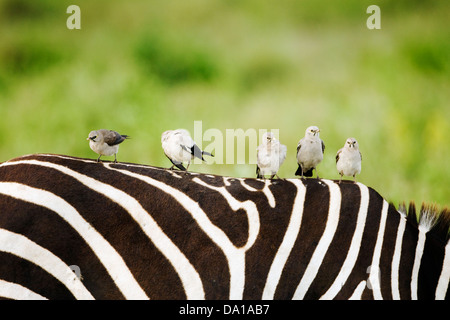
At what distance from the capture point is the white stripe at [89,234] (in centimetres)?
115

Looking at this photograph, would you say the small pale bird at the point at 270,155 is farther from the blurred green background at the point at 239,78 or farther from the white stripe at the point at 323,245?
the blurred green background at the point at 239,78

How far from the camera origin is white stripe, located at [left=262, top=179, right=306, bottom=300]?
1.20m

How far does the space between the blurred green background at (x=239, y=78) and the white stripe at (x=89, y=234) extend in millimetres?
1934

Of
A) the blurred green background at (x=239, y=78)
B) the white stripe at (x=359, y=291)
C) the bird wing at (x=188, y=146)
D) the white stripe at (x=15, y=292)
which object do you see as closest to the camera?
the white stripe at (x=15, y=292)

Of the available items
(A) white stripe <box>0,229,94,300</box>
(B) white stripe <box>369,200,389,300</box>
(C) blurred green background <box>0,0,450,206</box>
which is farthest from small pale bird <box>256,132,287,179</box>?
(C) blurred green background <box>0,0,450,206</box>

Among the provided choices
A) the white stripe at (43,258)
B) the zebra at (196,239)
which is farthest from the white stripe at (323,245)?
the white stripe at (43,258)

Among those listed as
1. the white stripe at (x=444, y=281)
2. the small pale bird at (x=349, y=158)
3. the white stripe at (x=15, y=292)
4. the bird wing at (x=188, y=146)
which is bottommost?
the white stripe at (x=444, y=281)

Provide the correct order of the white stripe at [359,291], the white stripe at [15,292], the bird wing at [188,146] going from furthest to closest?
the bird wing at [188,146]
the white stripe at [359,291]
the white stripe at [15,292]

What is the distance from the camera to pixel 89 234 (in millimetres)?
1165

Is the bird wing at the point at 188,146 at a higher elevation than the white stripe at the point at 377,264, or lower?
higher

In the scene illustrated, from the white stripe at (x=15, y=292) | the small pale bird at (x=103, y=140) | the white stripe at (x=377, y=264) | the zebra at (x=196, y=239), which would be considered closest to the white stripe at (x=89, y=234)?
the zebra at (x=196, y=239)

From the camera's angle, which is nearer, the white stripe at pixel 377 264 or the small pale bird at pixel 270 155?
the white stripe at pixel 377 264

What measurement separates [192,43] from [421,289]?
13.2 ft

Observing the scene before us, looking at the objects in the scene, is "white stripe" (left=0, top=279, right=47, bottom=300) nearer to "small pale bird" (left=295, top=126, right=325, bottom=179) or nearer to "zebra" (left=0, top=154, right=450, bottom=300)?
"zebra" (left=0, top=154, right=450, bottom=300)
